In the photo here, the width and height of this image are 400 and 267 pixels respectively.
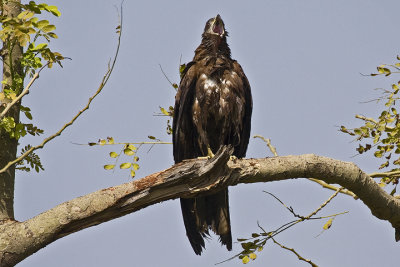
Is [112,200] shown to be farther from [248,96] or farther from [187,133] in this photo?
[248,96]

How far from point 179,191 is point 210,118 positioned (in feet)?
6.17

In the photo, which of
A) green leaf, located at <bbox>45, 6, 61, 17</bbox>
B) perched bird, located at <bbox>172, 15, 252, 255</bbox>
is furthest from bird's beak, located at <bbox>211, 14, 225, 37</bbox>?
green leaf, located at <bbox>45, 6, 61, 17</bbox>

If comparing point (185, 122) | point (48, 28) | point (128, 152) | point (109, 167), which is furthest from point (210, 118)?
point (48, 28)

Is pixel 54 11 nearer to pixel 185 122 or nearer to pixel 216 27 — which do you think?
pixel 185 122

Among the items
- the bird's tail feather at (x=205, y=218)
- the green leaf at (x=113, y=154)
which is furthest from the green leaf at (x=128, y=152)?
the bird's tail feather at (x=205, y=218)

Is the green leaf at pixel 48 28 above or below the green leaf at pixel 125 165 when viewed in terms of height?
above

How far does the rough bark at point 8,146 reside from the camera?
446cm

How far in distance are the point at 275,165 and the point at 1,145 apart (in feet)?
6.79

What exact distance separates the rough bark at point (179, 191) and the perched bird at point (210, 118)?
4.18 feet

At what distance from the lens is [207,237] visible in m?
5.81

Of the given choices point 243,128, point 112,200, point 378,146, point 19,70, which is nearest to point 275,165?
point 378,146

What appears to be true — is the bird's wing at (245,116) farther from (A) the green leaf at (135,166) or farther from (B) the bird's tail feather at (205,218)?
(A) the green leaf at (135,166)

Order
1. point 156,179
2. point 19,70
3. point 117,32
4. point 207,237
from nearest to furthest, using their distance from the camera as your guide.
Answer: point 156,179, point 117,32, point 19,70, point 207,237

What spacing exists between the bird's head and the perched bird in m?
0.41
